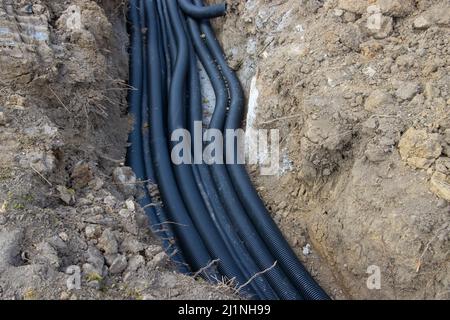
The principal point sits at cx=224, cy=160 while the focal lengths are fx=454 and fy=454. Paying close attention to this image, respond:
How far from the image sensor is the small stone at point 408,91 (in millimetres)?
4660

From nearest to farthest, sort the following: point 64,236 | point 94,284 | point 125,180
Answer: point 94,284, point 64,236, point 125,180

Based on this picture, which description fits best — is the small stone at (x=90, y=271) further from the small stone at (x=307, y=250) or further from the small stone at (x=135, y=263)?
the small stone at (x=307, y=250)

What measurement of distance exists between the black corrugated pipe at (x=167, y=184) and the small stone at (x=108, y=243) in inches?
43.0

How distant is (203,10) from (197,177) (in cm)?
330

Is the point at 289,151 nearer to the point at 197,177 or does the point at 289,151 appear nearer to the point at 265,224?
the point at 265,224

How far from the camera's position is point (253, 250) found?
16.2 ft

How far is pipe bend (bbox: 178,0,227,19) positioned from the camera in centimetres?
744

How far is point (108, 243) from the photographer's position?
3580 mm

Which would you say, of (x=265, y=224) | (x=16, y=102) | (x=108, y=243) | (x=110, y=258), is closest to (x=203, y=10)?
(x=16, y=102)

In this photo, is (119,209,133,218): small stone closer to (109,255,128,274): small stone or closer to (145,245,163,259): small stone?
(145,245,163,259): small stone

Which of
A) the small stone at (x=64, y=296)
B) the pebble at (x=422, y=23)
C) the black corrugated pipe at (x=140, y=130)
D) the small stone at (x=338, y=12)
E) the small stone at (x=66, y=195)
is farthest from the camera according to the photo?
the small stone at (x=338, y=12)

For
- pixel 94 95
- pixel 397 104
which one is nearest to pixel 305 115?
pixel 397 104

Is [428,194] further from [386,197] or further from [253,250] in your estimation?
[253,250]

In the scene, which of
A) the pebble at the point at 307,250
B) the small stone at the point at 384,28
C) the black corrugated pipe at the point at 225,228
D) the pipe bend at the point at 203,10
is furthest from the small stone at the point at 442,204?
the pipe bend at the point at 203,10
